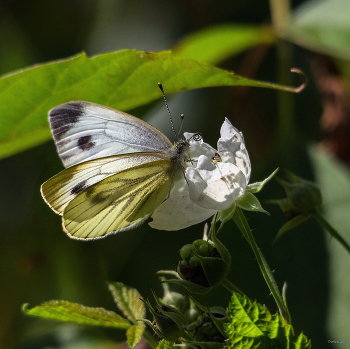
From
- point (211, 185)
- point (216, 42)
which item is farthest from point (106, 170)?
point (216, 42)

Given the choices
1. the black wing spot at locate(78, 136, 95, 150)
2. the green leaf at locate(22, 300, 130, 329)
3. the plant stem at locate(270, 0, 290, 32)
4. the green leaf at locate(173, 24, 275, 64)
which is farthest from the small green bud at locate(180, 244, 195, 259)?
the plant stem at locate(270, 0, 290, 32)

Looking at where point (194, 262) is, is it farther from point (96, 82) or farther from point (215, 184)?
point (96, 82)

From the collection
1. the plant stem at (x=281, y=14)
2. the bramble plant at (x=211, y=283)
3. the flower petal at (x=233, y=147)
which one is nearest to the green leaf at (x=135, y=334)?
the bramble plant at (x=211, y=283)

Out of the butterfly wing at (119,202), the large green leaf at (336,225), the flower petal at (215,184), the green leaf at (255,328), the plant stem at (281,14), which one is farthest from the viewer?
the plant stem at (281,14)

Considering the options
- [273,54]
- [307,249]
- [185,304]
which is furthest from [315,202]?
[273,54]

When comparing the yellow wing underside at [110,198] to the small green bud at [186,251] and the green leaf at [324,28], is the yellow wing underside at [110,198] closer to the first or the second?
the small green bud at [186,251]

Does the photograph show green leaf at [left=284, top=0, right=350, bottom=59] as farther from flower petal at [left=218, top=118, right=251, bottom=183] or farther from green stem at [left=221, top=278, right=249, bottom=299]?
green stem at [left=221, top=278, right=249, bottom=299]
